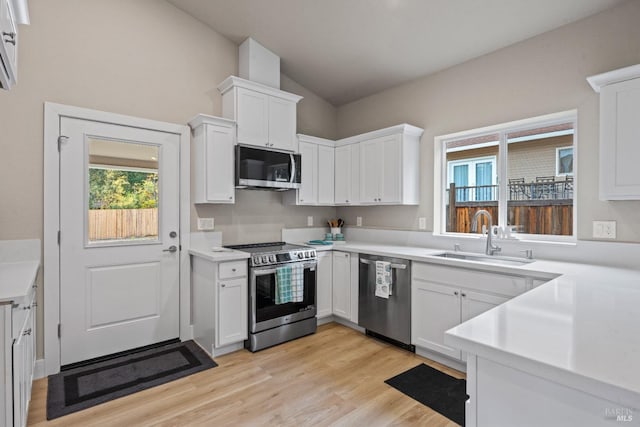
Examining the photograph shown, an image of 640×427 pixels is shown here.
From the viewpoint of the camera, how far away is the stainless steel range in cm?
306

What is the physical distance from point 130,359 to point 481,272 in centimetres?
299

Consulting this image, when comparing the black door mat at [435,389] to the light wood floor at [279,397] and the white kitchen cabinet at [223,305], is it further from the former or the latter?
the white kitchen cabinet at [223,305]

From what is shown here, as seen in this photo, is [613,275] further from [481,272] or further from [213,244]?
[213,244]

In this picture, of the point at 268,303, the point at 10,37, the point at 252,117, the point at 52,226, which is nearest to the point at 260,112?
the point at 252,117

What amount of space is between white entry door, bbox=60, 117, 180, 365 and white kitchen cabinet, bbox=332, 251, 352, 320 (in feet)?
5.33

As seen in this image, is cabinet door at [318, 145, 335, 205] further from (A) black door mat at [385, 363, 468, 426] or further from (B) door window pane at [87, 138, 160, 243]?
(A) black door mat at [385, 363, 468, 426]

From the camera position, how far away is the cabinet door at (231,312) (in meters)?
2.91

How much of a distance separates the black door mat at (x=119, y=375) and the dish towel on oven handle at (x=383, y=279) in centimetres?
159

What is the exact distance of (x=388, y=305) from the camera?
10.4 ft

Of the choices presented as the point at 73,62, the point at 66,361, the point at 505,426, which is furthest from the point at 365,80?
the point at 66,361

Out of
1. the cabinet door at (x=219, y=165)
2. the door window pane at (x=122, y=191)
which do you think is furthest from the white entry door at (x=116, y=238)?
the cabinet door at (x=219, y=165)

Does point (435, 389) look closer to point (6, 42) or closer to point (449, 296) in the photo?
point (449, 296)

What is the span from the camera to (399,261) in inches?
121

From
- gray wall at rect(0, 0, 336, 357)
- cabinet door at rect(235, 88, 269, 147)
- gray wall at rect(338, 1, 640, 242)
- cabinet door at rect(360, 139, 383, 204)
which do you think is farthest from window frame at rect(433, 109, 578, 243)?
gray wall at rect(0, 0, 336, 357)
